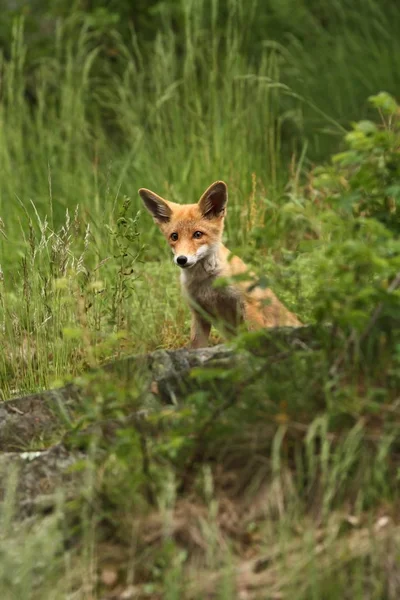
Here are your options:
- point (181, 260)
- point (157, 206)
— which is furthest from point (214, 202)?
point (181, 260)

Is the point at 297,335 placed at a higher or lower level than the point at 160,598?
higher

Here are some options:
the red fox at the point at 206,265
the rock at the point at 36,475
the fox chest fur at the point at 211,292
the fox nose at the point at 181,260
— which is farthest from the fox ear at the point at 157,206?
the rock at the point at 36,475

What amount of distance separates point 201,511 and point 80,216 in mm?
4562

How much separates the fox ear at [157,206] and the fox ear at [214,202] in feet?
0.76

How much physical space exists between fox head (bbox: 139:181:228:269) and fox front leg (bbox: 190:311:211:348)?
0.30m

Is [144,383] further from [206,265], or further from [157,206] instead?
[157,206]

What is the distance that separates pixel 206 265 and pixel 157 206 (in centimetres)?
57

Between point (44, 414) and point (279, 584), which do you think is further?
point (44, 414)

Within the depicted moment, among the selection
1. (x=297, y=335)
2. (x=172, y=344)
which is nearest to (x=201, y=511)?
(x=297, y=335)

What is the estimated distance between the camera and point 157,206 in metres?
6.43

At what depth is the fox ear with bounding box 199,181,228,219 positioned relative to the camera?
6.28 metres

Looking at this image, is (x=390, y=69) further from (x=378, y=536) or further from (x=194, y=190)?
(x=378, y=536)

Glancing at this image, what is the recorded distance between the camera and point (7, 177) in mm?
8688

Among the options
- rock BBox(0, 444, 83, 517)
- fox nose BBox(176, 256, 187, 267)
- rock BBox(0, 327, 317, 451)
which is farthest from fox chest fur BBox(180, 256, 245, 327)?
rock BBox(0, 444, 83, 517)
